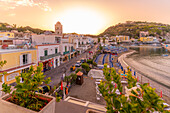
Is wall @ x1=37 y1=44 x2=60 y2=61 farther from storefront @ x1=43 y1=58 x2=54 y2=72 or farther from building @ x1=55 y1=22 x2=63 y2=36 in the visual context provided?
building @ x1=55 y1=22 x2=63 y2=36

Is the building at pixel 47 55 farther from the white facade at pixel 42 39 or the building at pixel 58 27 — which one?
the building at pixel 58 27

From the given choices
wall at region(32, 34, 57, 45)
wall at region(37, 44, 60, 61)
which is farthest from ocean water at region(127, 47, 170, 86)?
wall at region(32, 34, 57, 45)

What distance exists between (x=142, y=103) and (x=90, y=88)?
1254 cm

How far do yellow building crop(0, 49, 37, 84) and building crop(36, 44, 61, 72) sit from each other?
5.88ft

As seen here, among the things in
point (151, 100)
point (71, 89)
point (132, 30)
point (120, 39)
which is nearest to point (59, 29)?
point (71, 89)

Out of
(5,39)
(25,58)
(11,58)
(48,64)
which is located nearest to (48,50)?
(48,64)

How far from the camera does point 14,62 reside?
13055 millimetres

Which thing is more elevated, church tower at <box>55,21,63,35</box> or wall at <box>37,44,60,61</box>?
church tower at <box>55,21,63,35</box>

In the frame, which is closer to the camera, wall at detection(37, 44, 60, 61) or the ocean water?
wall at detection(37, 44, 60, 61)

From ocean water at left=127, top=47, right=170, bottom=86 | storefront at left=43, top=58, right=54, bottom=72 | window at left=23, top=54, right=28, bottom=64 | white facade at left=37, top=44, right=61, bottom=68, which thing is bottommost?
ocean water at left=127, top=47, right=170, bottom=86

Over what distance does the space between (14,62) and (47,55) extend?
6.77 m

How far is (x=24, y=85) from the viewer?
205 cm

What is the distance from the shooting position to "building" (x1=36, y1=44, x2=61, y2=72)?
17.5 metres

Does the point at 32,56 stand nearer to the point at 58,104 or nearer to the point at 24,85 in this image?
the point at 58,104
